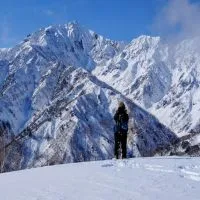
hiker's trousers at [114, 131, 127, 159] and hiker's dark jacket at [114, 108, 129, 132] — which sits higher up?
hiker's dark jacket at [114, 108, 129, 132]

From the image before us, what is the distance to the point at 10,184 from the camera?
17.9 meters

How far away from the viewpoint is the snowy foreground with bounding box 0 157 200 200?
1557 cm

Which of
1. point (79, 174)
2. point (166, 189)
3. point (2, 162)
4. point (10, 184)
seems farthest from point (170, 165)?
point (2, 162)

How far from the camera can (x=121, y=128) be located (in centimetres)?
2731

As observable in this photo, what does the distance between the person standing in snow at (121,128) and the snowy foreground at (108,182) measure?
370cm

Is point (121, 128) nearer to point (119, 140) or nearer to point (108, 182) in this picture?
point (119, 140)

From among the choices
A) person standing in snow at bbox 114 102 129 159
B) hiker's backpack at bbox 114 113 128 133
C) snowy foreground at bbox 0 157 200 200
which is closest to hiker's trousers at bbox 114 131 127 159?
person standing in snow at bbox 114 102 129 159

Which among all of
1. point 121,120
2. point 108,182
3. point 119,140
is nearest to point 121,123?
point 121,120

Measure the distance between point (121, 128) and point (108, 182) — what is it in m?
9.57

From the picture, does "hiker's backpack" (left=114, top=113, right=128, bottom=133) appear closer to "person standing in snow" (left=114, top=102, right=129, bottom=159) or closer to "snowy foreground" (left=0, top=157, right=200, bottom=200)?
"person standing in snow" (left=114, top=102, right=129, bottom=159)

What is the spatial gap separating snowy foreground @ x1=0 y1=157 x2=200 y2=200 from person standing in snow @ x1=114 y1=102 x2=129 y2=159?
370cm

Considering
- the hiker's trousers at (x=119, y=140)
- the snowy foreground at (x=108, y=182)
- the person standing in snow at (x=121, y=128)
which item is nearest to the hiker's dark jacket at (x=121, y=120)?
the person standing in snow at (x=121, y=128)

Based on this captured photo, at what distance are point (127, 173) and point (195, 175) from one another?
244cm

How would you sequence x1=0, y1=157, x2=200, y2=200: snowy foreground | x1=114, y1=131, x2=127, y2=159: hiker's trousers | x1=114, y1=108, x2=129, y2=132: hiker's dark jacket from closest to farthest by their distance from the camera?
x1=0, y1=157, x2=200, y2=200: snowy foreground, x1=114, y1=108, x2=129, y2=132: hiker's dark jacket, x1=114, y1=131, x2=127, y2=159: hiker's trousers
